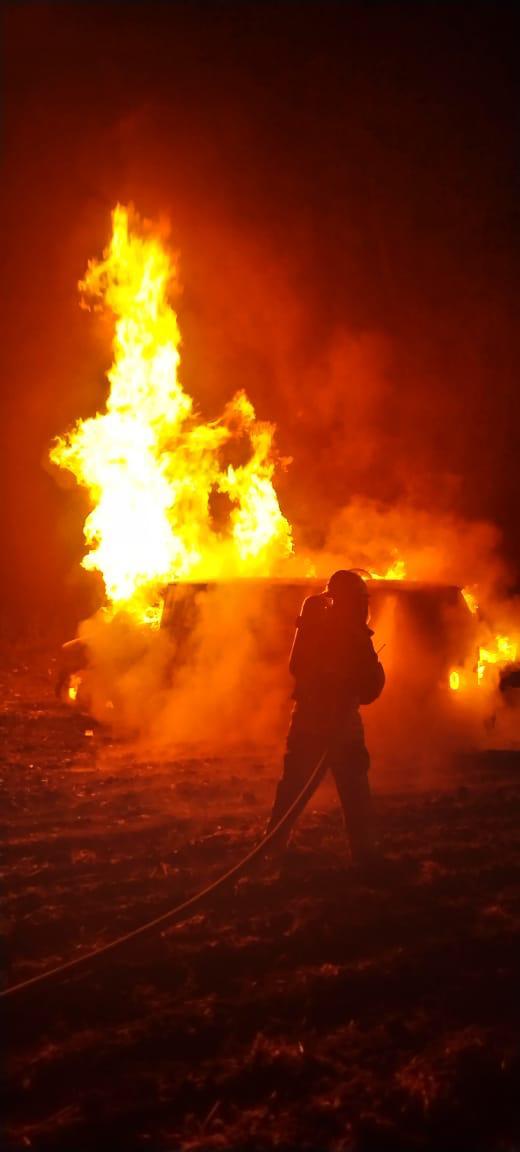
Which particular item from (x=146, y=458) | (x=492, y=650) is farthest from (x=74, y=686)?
(x=492, y=650)

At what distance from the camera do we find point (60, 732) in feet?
39.9

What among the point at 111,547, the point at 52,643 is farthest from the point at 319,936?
the point at 52,643

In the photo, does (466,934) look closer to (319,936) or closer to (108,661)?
(319,936)

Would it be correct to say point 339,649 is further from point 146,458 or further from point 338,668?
point 146,458

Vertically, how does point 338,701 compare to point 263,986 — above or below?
above

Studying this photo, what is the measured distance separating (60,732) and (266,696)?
8.78 feet

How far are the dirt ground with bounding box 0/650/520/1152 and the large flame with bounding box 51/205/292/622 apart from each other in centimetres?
732

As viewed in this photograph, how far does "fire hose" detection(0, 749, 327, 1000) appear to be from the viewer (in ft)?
14.6

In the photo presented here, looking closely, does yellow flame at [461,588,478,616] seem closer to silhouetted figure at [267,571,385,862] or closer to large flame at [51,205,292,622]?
large flame at [51,205,292,622]

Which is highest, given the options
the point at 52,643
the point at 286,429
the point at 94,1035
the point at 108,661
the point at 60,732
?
the point at 286,429

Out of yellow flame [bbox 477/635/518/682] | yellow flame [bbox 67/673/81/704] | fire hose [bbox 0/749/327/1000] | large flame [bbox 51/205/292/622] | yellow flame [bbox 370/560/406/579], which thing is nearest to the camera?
fire hose [bbox 0/749/327/1000]

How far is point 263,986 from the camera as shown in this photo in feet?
14.8

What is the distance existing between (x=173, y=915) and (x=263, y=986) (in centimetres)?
85

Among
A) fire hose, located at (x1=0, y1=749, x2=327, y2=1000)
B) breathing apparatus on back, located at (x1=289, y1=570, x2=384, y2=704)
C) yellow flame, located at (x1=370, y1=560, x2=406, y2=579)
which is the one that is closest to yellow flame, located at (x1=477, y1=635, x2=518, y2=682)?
yellow flame, located at (x1=370, y1=560, x2=406, y2=579)
